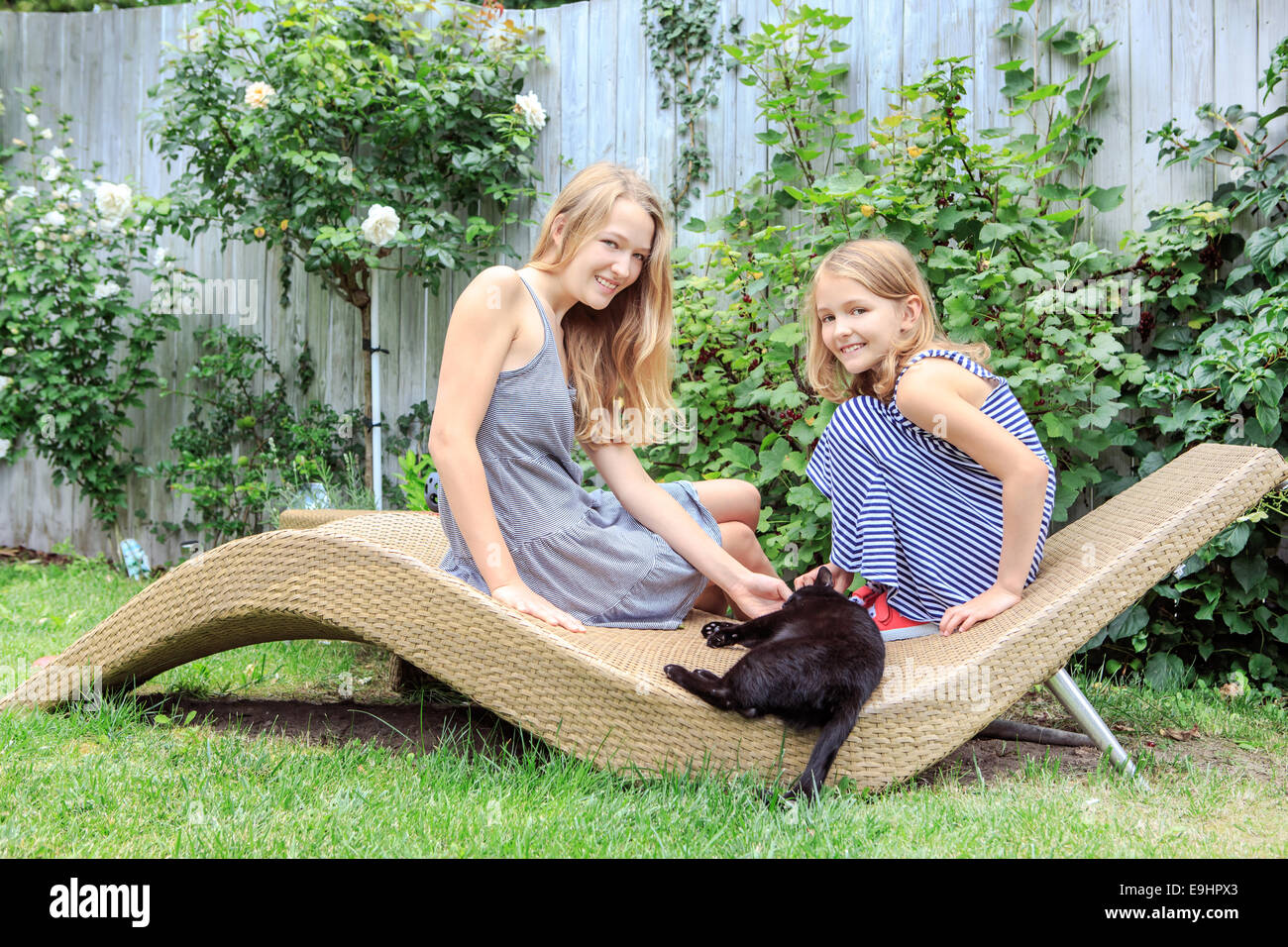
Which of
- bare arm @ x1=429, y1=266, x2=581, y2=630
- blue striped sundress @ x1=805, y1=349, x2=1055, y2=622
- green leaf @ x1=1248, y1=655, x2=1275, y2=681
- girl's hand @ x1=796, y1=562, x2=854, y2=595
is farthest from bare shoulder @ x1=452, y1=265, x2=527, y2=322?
green leaf @ x1=1248, y1=655, x2=1275, y2=681

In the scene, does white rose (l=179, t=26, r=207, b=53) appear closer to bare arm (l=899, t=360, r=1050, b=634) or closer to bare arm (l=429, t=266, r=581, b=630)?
bare arm (l=429, t=266, r=581, b=630)

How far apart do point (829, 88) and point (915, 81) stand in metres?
0.30

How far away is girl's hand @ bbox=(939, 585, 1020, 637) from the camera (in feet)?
6.14

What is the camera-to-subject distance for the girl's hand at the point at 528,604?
70.4 inches

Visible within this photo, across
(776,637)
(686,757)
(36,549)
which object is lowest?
(36,549)

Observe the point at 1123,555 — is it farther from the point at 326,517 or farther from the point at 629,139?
the point at 629,139

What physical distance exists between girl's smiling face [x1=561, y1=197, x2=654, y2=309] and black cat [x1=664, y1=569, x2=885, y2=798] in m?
0.85

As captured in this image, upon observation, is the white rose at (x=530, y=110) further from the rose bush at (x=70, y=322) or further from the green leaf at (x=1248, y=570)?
the green leaf at (x=1248, y=570)

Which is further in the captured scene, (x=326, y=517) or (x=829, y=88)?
(x=829, y=88)
